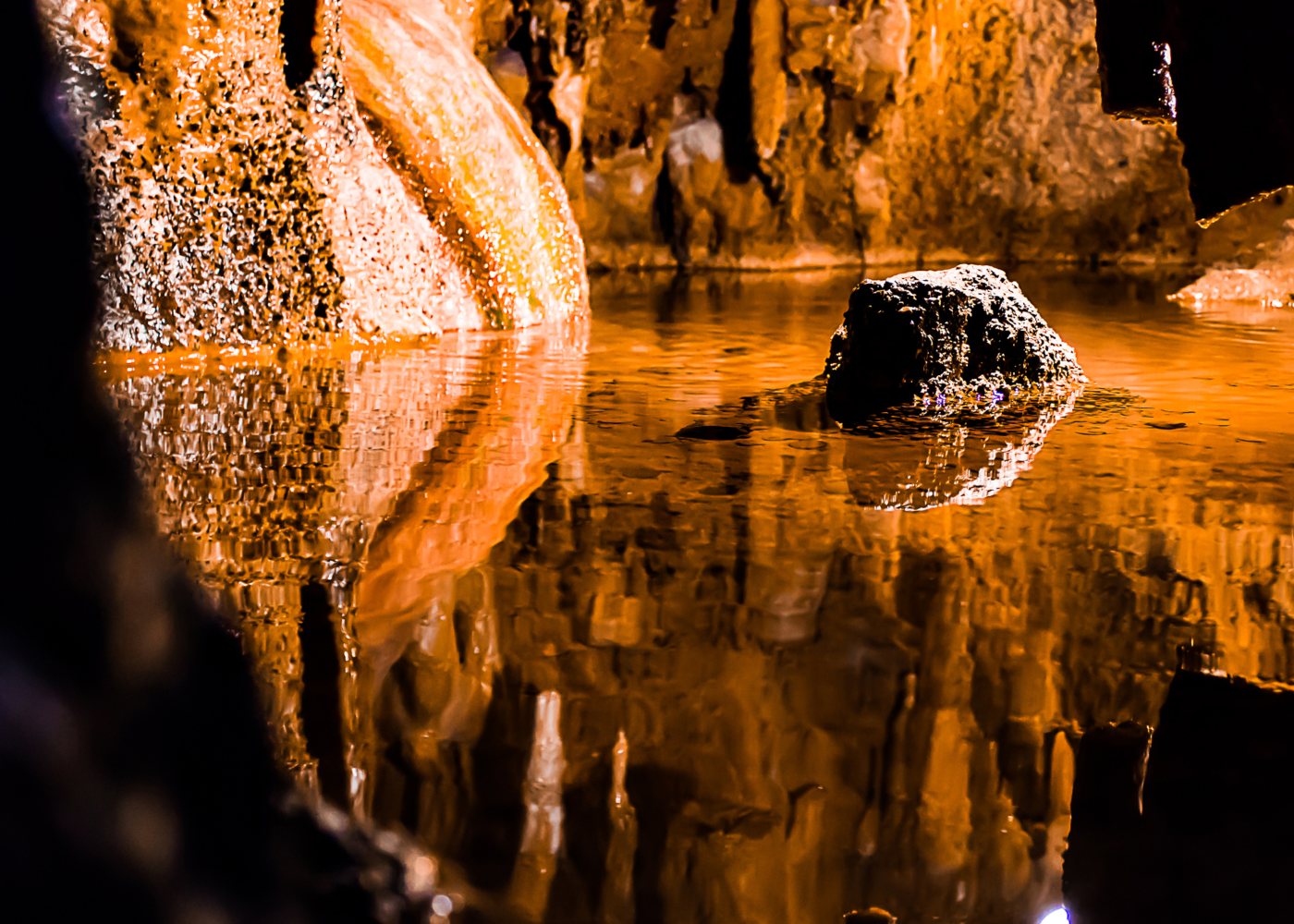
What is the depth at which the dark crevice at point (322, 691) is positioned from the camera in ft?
5.58

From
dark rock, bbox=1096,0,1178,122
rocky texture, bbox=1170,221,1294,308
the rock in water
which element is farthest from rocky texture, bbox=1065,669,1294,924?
rocky texture, bbox=1170,221,1294,308

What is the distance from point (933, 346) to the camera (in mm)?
4379

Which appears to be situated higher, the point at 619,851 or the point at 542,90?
the point at 542,90

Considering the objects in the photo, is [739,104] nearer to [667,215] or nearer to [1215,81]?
[667,215]

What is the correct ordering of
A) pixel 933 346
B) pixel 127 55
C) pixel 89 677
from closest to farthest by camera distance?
pixel 89 677
pixel 933 346
pixel 127 55

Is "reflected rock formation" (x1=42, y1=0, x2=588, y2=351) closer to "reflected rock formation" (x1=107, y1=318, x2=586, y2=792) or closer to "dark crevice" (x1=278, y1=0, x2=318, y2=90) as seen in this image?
"dark crevice" (x1=278, y1=0, x2=318, y2=90)

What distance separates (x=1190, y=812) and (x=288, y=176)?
4850mm

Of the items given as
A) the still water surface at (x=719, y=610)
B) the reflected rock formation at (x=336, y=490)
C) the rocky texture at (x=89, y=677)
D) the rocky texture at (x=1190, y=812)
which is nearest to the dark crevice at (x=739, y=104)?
the reflected rock formation at (x=336, y=490)

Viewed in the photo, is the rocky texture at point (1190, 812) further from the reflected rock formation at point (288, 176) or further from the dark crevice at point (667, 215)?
the dark crevice at point (667, 215)

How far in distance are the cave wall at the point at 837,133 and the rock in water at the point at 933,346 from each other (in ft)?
22.1

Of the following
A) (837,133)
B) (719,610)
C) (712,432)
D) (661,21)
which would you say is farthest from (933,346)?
(837,133)

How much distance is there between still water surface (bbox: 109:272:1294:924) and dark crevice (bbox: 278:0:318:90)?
1740 millimetres

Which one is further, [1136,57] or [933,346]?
[933,346]

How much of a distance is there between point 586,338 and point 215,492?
332 centimetres
